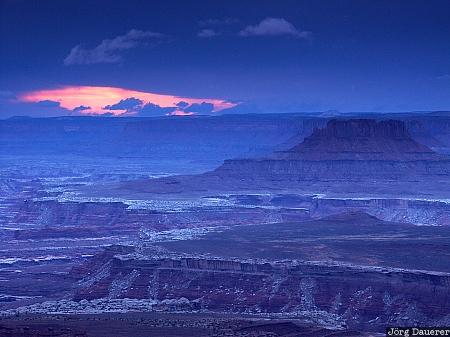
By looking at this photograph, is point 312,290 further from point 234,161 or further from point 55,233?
point 234,161

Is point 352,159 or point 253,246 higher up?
point 352,159

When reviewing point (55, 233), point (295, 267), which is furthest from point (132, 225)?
point (295, 267)

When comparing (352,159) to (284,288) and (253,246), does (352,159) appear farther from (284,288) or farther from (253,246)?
(284,288)

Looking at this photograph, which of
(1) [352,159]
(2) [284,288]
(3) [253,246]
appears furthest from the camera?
(1) [352,159]

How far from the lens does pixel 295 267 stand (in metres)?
78.7

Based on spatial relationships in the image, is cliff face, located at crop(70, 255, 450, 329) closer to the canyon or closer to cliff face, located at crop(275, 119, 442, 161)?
the canyon

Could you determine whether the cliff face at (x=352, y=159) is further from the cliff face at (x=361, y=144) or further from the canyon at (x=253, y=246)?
the canyon at (x=253, y=246)

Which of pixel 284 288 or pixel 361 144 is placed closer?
pixel 284 288

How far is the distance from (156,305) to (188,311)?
3142 mm

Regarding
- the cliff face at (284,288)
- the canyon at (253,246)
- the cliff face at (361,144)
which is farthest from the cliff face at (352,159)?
the cliff face at (284,288)

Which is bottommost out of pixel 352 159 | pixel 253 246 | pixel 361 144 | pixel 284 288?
pixel 284 288

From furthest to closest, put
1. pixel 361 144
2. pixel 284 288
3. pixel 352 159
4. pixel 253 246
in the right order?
pixel 361 144
pixel 352 159
pixel 253 246
pixel 284 288

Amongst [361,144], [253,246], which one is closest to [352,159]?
[361,144]

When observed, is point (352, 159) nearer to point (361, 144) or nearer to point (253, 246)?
point (361, 144)
